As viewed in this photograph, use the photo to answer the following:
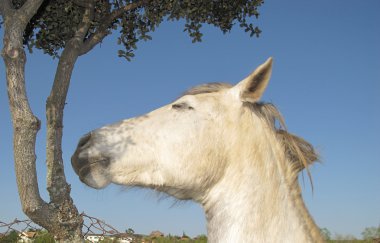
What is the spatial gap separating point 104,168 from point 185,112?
101 centimetres

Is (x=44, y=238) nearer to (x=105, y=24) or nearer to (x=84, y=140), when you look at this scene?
(x=105, y=24)

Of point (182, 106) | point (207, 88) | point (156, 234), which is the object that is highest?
point (156, 234)

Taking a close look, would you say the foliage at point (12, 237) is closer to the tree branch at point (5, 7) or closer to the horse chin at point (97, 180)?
the tree branch at point (5, 7)

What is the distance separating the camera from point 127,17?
1291 cm

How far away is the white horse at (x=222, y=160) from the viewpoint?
4062 millimetres

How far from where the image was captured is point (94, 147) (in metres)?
4.35

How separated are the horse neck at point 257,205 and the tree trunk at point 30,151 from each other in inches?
223

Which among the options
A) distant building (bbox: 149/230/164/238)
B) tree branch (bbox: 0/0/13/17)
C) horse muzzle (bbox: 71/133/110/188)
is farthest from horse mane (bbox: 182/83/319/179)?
tree branch (bbox: 0/0/13/17)

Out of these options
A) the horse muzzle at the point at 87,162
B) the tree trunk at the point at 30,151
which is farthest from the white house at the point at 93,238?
the horse muzzle at the point at 87,162

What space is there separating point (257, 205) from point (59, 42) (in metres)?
10.6

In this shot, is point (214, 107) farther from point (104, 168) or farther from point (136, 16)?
point (136, 16)

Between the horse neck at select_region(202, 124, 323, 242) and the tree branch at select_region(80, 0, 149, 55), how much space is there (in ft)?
26.5

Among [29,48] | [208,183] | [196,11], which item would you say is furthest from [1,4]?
[208,183]

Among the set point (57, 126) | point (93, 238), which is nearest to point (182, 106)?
point (57, 126)
